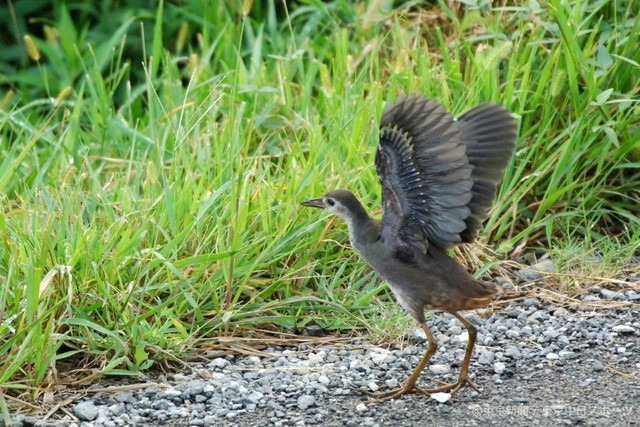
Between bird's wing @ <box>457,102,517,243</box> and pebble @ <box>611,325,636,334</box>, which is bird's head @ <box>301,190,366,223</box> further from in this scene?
pebble @ <box>611,325,636,334</box>

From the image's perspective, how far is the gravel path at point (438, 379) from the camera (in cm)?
375

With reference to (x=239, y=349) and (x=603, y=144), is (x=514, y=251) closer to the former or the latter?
(x=603, y=144)

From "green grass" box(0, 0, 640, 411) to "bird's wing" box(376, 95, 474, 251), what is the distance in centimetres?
63

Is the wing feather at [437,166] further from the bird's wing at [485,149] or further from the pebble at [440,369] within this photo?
the pebble at [440,369]

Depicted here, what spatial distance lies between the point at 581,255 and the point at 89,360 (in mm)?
2591

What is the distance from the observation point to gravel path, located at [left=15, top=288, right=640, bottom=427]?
12.3ft

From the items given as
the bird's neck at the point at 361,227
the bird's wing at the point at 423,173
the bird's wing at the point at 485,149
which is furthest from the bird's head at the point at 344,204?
the bird's wing at the point at 485,149

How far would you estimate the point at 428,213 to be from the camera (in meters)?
3.98

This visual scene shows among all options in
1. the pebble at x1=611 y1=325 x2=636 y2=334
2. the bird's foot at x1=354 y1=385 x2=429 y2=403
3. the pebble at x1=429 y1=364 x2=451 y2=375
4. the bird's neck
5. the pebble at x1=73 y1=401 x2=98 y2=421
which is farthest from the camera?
the pebble at x1=611 y1=325 x2=636 y2=334

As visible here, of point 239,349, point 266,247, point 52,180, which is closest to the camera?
point 239,349

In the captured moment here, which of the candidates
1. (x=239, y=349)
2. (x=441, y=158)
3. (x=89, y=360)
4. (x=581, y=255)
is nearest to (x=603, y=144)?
(x=581, y=255)

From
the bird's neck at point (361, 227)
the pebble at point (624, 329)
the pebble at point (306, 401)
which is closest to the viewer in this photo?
the pebble at point (306, 401)

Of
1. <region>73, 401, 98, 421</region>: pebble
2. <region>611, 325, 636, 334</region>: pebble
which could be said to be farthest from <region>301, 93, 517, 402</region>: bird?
<region>73, 401, 98, 421</region>: pebble

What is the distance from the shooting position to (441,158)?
3822 millimetres
